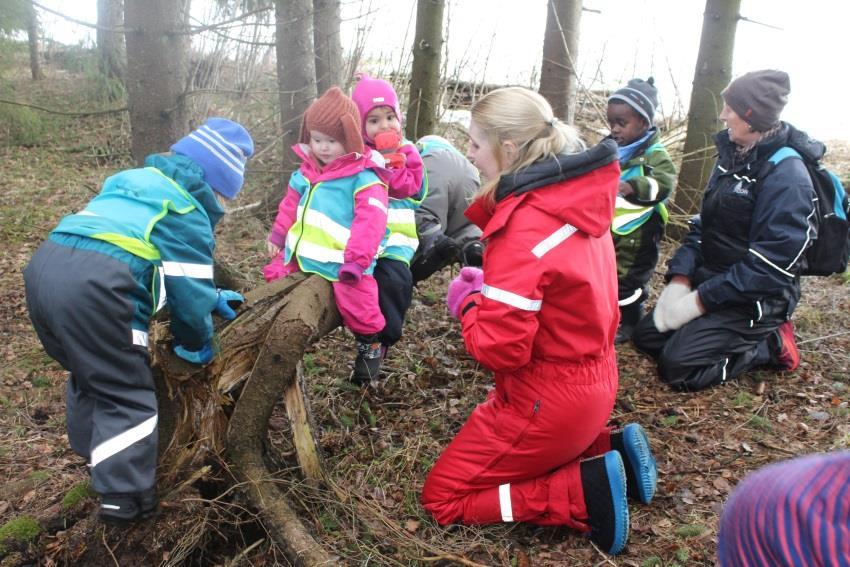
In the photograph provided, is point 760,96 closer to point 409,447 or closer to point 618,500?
point 618,500

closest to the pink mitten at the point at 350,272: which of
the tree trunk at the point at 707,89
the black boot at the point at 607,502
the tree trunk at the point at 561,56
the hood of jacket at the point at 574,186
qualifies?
the hood of jacket at the point at 574,186

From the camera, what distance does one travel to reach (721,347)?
180 inches

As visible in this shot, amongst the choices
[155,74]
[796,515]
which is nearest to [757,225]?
[796,515]

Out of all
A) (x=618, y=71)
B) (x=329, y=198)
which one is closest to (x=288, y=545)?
(x=329, y=198)

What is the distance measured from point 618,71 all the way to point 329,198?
7.78 meters

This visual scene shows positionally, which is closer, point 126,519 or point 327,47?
point 126,519

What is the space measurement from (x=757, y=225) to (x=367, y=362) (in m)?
2.81

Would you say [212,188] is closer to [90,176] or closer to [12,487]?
[12,487]

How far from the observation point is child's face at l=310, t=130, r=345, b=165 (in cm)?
376

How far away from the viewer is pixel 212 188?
301cm

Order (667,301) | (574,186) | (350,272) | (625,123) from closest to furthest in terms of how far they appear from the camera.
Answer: (574,186) → (350,272) → (625,123) → (667,301)

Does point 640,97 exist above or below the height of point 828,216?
above

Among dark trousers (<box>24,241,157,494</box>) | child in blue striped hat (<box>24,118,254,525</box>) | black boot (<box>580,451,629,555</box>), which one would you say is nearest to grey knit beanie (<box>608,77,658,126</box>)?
black boot (<box>580,451,629,555</box>)

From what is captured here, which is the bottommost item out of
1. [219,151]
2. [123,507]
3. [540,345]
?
[123,507]
